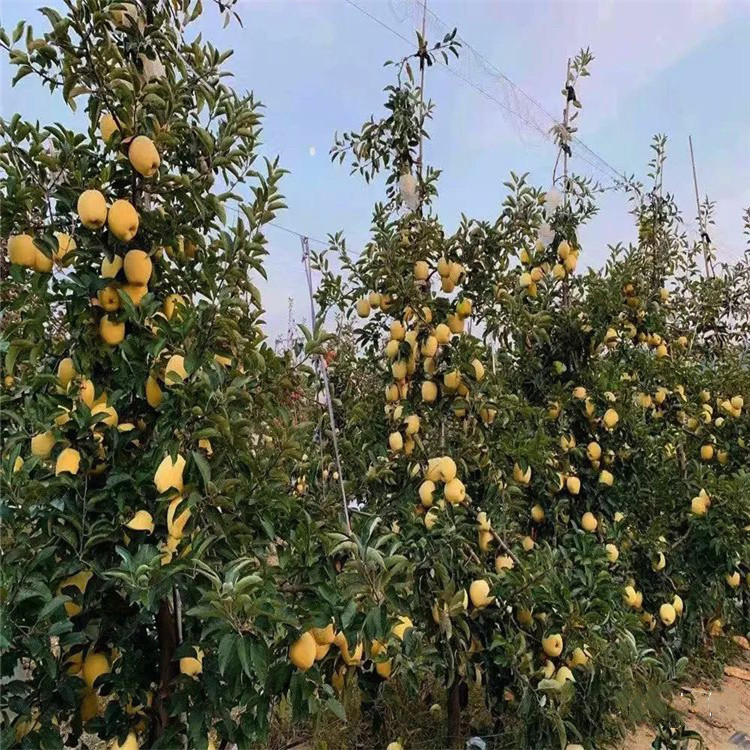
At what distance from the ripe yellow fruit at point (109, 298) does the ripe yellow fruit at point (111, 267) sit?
0.02 metres

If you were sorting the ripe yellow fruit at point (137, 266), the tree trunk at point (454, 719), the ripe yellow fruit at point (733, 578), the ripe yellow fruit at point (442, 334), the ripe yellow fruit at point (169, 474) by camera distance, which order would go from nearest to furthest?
the ripe yellow fruit at point (169, 474), the ripe yellow fruit at point (137, 266), the ripe yellow fruit at point (442, 334), the tree trunk at point (454, 719), the ripe yellow fruit at point (733, 578)

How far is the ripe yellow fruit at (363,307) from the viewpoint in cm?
249

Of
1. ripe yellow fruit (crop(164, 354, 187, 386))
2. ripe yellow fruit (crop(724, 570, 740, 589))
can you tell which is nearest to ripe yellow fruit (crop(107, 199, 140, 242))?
ripe yellow fruit (crop(164, 354, 187, 386))

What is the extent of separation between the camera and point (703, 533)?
10.0 ft

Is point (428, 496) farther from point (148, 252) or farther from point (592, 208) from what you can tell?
point (592, 208)

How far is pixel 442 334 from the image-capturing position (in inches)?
89.3

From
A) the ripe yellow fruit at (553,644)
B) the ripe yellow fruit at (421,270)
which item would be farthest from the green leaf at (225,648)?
the ripe yellow fruit at (421,270)

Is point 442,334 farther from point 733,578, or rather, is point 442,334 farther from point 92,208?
point 733,578

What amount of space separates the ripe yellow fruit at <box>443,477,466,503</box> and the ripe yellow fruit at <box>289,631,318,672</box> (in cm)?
99

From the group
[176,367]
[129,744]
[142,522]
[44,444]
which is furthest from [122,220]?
[129,744]

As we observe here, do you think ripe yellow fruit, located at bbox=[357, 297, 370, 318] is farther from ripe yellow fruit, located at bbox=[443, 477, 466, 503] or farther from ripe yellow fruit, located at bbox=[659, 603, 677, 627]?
ripe yellow fruit, located at bbox=[659, 603, 677, 627]

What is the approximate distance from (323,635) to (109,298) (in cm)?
77

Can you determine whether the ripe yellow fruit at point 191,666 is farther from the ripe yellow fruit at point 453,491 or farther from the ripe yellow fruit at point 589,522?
the ripe yellow fruit at point 589,522

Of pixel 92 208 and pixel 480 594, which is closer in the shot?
pixel 92 208
